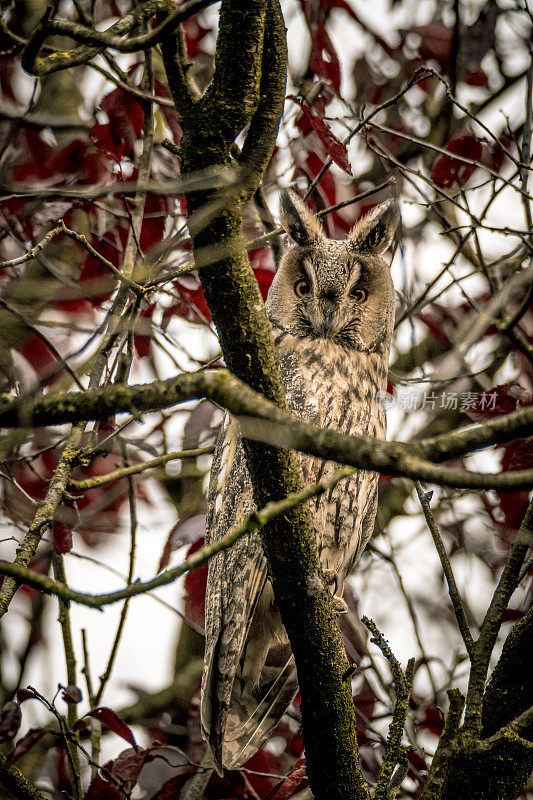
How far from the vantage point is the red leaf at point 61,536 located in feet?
7.17

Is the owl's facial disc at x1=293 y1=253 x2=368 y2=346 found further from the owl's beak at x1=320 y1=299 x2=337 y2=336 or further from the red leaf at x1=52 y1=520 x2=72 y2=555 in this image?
the red leaf at x1=52 y1=520 x2=72 y2=555

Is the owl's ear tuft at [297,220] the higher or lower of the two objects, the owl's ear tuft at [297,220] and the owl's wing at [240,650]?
the higher

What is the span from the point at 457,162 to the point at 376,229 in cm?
44

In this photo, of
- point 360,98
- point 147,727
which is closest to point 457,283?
point 360,98

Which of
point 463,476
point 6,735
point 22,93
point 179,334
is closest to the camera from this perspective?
point 463,476

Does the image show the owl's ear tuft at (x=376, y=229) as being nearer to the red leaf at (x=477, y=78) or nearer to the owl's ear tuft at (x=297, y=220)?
the owl's ear tuft at (x=297, y=220)

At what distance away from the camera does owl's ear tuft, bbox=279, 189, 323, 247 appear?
3021 mm

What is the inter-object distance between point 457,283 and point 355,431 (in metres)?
0.84

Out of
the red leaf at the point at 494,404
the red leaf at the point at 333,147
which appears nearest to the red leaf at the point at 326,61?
the red leaf at the point at 333,147

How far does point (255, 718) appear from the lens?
2660 millimetres

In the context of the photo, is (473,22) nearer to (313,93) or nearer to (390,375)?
(313,93)

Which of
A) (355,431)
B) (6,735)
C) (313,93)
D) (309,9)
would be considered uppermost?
(309,9)

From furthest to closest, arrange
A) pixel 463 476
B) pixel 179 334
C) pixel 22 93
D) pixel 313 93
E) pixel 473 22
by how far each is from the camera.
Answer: pixel 473 22 → pixel 22 93 → pixel 179 334 → pixel 313 93 → pixel 463 476

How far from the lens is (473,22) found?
4121mm
